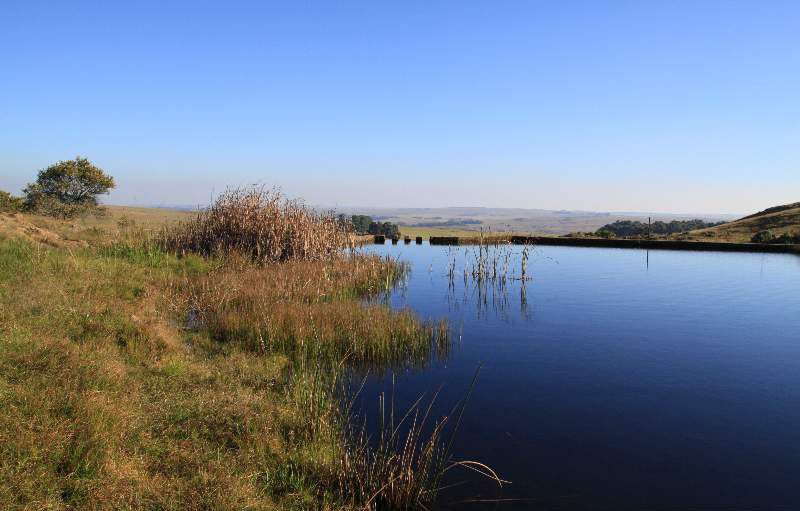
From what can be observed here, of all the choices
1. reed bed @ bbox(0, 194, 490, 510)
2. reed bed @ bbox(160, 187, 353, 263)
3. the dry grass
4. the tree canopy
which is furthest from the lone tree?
the dry grass

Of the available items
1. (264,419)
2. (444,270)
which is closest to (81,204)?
(444,270)

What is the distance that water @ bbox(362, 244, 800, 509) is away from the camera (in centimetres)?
743

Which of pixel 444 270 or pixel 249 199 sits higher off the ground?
pixel 249 199

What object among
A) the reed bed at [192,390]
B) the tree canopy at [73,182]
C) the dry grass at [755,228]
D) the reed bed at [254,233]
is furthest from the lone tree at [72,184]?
the dry grass at [755,228]

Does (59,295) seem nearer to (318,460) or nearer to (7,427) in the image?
(7,427)

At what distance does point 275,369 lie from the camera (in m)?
11.1

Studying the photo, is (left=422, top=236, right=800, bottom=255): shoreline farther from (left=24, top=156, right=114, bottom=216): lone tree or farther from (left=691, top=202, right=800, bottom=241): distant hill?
(left=24, top=156, right=114, bottom=216): lone tree

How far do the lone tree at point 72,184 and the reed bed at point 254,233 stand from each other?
29.1 metres

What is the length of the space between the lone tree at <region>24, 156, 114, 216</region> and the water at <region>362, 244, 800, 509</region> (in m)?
40.2

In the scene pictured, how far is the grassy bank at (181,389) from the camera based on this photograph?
612cm

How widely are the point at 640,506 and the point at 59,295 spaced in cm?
1273

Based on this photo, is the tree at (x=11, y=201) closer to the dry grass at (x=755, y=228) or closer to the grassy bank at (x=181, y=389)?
the grassy bank at (x=181, y=389)

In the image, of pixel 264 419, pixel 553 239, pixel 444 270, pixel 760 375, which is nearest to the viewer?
pixel 264 419

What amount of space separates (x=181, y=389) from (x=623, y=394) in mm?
8358
